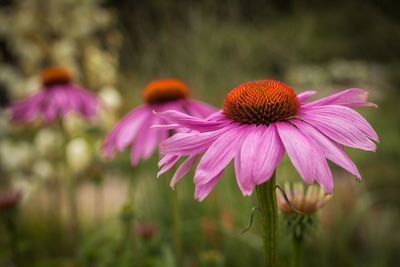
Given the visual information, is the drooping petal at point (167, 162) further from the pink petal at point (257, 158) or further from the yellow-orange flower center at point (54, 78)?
the yellow-orange flower center at point (54, 78)

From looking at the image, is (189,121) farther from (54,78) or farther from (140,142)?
(54,78)

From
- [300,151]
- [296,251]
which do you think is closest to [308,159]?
[300,151]

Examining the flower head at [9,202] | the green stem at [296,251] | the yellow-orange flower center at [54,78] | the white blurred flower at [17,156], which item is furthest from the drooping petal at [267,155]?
the white blurred flower at [17,156]

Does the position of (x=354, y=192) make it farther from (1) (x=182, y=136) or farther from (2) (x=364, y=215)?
(1) (x=182, y=136)

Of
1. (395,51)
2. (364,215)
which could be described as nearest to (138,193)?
(364,215)

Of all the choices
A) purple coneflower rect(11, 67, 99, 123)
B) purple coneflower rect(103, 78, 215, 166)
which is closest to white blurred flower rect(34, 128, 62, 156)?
purple coneflower rect(11, 67, 99, 123)

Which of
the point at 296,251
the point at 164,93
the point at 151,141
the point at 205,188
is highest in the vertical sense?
the point at 164,93

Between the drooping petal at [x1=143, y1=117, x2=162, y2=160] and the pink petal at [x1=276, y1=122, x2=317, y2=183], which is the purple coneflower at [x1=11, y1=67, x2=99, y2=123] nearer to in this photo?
the drooping petal at [x1=143, y1=117, x2=162, y2=160]
